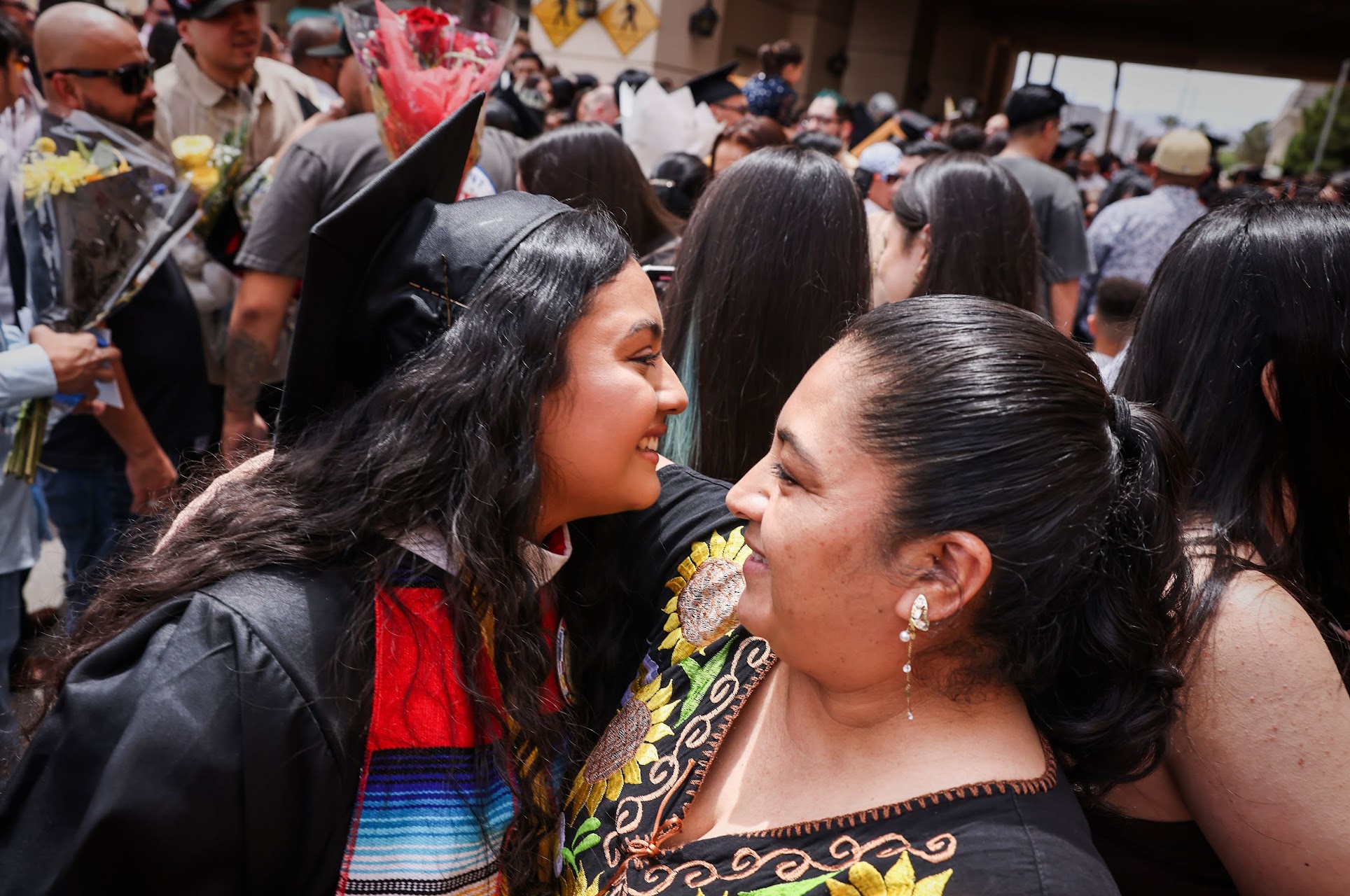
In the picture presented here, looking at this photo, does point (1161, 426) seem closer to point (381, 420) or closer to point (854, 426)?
point (854, 426)

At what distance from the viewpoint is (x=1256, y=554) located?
162 centimetres

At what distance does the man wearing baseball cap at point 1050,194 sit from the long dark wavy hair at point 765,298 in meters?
2.01

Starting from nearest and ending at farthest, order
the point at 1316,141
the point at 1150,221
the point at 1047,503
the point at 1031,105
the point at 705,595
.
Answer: the point at 1047,503 < the point at 705,595 < the point at 1031,105 < the point at 1150,221 < the point at 1316,141

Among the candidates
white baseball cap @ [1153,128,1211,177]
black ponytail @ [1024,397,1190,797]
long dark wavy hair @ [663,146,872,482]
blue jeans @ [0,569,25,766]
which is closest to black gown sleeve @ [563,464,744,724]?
black ponytail @ [1024,397,1190,797]

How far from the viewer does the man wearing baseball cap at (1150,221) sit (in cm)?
594

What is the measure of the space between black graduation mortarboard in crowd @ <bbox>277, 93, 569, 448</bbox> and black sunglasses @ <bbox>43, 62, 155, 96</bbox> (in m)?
2.33

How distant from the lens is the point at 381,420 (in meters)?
1.54

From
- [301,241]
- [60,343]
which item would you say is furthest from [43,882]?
[301,241]

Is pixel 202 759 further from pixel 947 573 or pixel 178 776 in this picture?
pixel 947 573

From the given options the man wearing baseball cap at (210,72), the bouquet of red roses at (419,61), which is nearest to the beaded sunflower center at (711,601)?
the bouquet of red roses at (419,61)

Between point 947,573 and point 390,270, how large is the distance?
0.91m

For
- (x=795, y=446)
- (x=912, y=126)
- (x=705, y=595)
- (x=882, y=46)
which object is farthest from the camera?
(x=882, y=46)

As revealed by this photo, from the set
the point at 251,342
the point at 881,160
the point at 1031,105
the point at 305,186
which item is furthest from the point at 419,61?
the point at 1031,105

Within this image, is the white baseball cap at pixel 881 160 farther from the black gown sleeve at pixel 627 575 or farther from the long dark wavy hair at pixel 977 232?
the black gown sleeve at pixel 627 575
